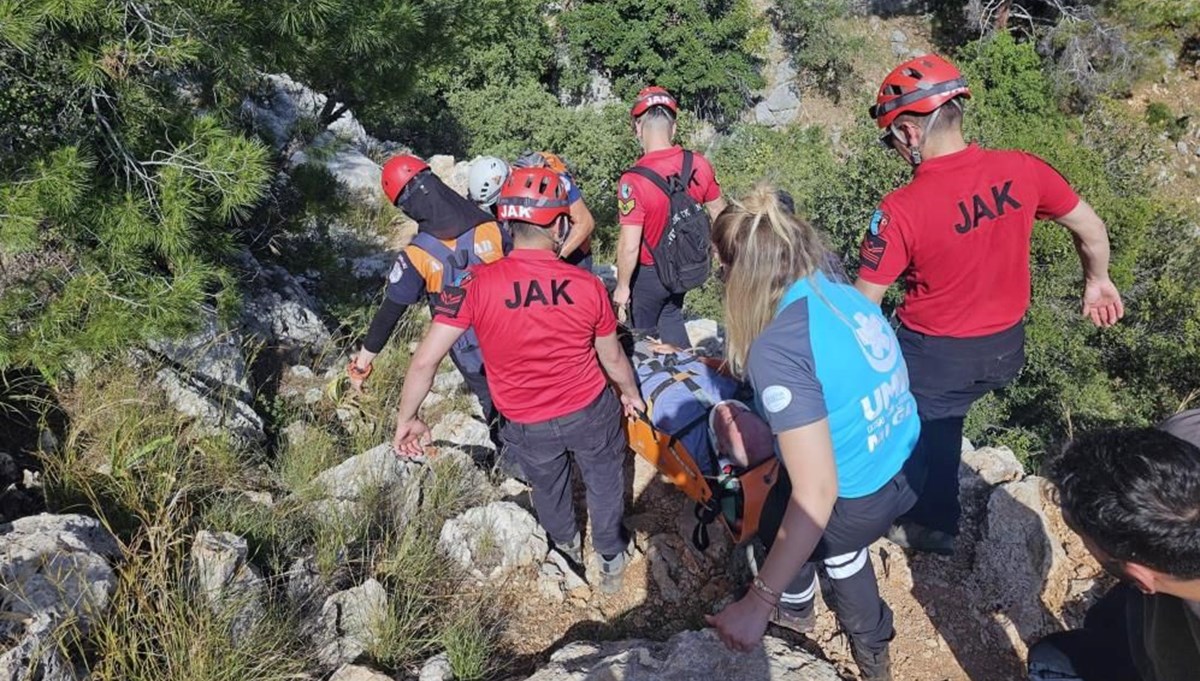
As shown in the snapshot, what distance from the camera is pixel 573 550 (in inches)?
131

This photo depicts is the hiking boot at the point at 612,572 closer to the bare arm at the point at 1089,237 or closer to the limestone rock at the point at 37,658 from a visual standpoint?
the limestone rock at the point at 37,658

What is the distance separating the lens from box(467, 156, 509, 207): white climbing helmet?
155 inches

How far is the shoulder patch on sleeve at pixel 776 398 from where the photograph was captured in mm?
1776

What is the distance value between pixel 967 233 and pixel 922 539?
1.44m

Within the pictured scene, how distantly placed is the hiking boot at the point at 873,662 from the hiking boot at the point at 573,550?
1270mm

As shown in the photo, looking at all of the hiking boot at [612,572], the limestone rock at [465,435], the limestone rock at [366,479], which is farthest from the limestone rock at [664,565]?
the limestone rock at [465,435]

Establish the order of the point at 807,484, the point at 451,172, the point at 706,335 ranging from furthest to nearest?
the point at 451,172 < the point at 706,335 < the point at 807,484

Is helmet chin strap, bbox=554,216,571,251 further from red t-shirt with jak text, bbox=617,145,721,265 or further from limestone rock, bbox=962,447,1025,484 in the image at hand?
→ limestone rock, bbox=962,447,1025,484

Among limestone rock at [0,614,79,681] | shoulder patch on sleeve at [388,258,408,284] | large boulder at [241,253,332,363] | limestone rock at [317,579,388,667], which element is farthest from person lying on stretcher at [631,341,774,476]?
large boulder at [241,253,332,363]

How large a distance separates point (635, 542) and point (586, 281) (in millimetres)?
1404

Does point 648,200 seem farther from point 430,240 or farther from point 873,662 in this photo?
point 873,662

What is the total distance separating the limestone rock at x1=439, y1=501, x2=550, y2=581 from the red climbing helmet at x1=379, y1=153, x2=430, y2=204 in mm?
1567

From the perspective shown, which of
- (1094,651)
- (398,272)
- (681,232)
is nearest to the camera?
(1094,651)

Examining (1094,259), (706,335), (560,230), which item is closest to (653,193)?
(560,230)
